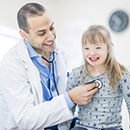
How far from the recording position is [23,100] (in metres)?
1.25

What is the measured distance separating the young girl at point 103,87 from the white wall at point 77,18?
6.93 feet

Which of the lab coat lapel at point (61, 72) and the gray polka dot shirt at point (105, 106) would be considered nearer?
the gray polka dot shirt at point (105, 106)

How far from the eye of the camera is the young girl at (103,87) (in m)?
1.21

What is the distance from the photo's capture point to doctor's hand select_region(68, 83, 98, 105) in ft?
3.96

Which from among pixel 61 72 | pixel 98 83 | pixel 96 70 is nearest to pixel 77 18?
pixel 61 72

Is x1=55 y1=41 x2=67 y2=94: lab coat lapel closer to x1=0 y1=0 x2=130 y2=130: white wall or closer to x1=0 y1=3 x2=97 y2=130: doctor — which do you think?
→ x1=0 y1=3 x2=97 y2=130: doctor

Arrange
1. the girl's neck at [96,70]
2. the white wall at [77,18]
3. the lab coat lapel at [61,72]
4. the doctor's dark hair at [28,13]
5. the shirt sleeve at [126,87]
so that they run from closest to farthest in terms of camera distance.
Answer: the shirt sleeve at [126,87] → the girl's neck at [96,70] → the doctor's dark hair at [28,13] → the lab coat lapel at [61,72] → the white wall at [77,18]

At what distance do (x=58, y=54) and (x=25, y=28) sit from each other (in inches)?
14.5

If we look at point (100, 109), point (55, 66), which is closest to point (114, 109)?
point (100, 109)

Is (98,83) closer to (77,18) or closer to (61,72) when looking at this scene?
(61,72)

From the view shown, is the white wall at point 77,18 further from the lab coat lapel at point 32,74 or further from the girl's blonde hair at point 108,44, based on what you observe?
the girl's blonde hair at point 108,44

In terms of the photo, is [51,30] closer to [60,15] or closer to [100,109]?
[100,109]

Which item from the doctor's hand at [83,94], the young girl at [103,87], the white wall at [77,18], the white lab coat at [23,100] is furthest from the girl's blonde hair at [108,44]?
the white wall at [77,18]

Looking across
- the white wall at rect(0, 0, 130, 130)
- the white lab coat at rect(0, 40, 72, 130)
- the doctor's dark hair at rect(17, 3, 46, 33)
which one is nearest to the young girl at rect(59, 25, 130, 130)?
the white lab coat at rect(0, 40, 72, 130)
